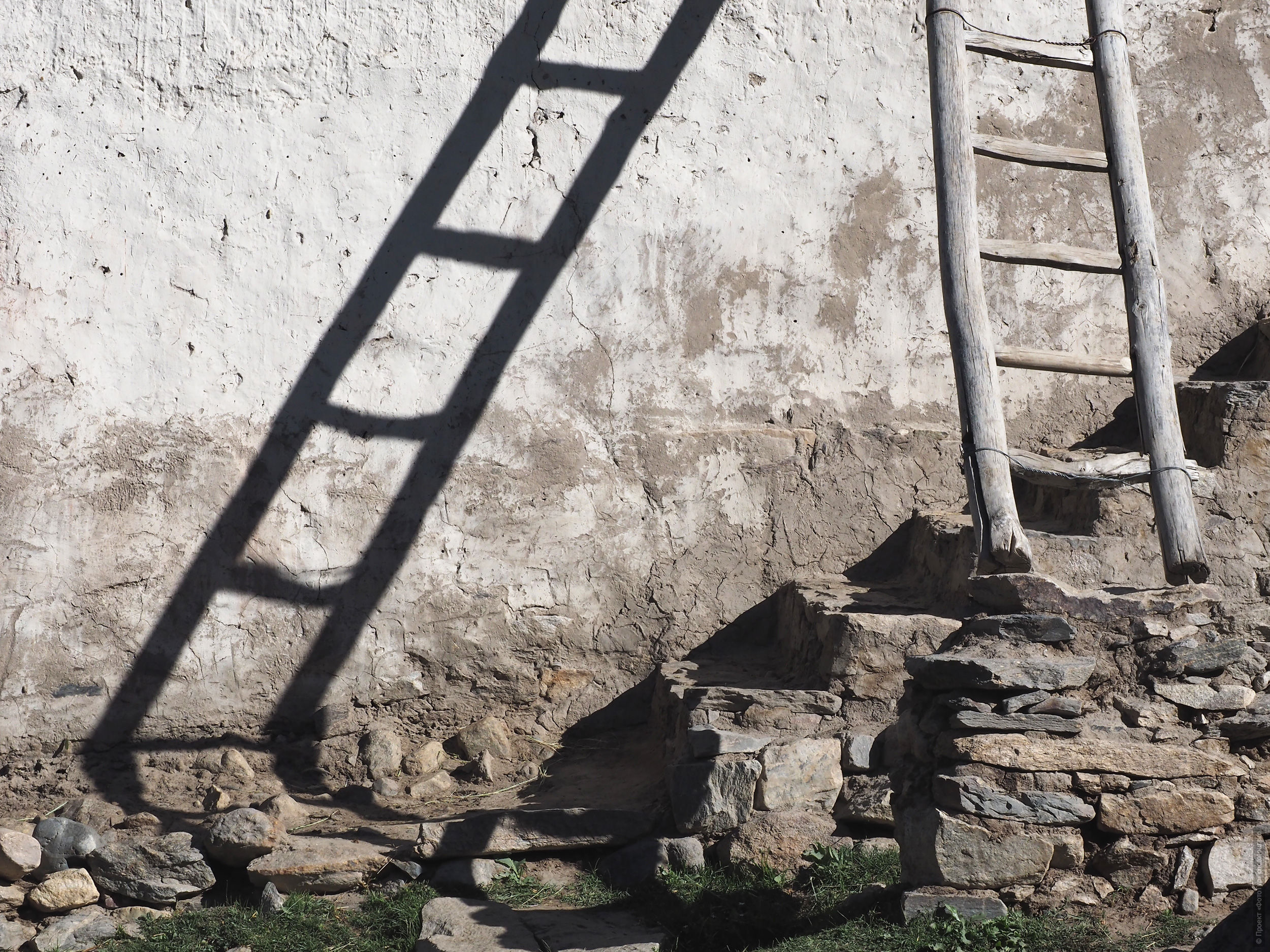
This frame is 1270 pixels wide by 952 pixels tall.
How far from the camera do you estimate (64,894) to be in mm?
3262

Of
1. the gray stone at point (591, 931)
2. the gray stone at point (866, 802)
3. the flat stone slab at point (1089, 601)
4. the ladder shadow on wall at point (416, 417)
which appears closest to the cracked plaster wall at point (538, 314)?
the ladder shadow on wall at point (416, 417)

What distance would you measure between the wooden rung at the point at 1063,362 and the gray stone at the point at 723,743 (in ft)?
4.24

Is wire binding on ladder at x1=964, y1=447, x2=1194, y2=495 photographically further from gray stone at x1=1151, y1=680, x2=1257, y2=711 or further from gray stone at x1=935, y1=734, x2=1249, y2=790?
gray stone at x1=935, y1=734, x2=1249, y2=790

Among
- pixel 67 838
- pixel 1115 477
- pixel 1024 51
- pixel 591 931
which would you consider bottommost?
pixel 591 931

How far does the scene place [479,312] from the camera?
410 centimetres

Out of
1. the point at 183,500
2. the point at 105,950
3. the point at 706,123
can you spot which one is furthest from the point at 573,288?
the point at 105,950

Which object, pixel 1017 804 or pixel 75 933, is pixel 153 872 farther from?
pixel 1017 804

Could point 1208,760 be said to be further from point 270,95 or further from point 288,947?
point 270,95

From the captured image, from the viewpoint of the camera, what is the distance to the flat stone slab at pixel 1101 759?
264 cm

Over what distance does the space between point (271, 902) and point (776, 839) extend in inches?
55.9

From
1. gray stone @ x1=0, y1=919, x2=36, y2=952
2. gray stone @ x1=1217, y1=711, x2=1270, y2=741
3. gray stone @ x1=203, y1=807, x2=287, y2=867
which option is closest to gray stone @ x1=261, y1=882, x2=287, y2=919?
gray stone @ x1=203, y1=807, x2=287, y2=867

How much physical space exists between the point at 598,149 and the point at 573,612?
1.66 metres

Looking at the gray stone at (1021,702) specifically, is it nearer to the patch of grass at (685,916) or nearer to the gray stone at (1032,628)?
the gray stone at (1032,628)

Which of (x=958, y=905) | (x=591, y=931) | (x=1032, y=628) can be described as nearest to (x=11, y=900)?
(x=591, y=931)
